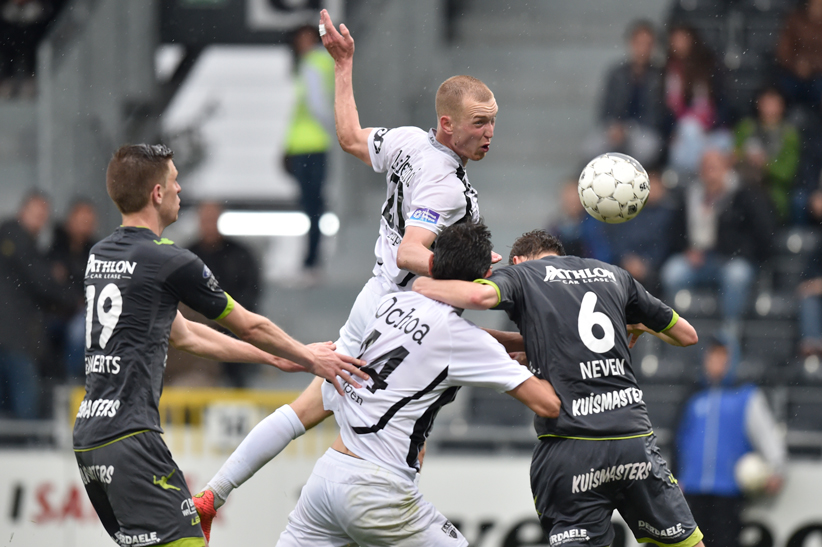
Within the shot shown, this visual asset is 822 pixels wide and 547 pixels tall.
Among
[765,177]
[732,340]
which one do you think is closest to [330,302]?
[732,340]

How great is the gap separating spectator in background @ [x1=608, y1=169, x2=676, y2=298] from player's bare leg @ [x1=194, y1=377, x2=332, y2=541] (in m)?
4.49

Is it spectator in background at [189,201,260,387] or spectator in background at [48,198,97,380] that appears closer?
spectator in background at [189,201,260,387]

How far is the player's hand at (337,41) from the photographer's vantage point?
17.9 ft

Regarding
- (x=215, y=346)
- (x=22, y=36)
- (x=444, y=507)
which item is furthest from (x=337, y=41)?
(x=22, y=36)

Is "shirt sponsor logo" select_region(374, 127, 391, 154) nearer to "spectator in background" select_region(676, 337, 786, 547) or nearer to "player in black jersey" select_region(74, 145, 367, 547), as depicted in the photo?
"player in black jersey" select_region(74, 145, 367, 547)

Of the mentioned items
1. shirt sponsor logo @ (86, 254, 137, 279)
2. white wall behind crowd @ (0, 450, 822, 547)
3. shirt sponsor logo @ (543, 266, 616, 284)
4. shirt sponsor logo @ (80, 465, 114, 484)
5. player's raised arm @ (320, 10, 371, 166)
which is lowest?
white wall behind crowd @ (0, 450, 822, 547)

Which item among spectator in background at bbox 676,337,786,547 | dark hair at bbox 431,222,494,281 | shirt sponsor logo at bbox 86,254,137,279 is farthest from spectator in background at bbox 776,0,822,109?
shirt sponsor logo at bbox 86,254,137,279

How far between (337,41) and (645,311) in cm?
210

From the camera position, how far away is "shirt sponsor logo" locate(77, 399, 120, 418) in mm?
4246

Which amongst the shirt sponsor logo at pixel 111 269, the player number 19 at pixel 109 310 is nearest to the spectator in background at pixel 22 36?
the shirt sponsor logo at pixel 111 269

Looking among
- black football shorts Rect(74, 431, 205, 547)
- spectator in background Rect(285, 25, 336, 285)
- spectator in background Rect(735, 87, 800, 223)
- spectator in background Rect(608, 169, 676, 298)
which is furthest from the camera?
spectator in background Rect(285, 25, 336, 285)

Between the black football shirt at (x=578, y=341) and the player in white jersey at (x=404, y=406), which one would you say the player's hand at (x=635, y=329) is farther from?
the player in white jersey at (x=404, y=406)

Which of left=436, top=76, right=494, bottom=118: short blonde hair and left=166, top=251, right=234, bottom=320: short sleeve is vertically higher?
left=436, top=76, right=494, bottom=118: short blonde hair

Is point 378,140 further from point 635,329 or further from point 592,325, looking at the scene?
point 635,329
